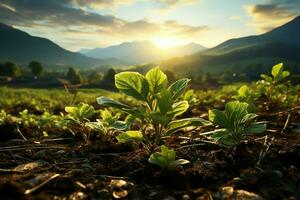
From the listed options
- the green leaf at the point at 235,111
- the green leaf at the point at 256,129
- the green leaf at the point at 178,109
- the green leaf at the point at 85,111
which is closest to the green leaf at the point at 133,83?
the green leaf at the point at 178,109

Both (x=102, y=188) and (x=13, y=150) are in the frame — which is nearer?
(x=102, y=188)

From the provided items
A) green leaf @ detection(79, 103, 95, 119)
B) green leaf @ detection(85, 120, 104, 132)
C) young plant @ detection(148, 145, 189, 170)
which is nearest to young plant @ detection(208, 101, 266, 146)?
young plant @ detection(148, 145, 189, 170)

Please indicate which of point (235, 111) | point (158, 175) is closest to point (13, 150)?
point (158, 175)

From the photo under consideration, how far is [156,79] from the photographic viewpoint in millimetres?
2693

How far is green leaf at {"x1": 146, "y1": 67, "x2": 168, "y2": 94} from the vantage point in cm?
268

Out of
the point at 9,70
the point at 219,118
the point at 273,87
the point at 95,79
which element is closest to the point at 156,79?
the point at 219,118

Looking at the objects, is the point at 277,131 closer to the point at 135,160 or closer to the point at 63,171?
the point at 135,160

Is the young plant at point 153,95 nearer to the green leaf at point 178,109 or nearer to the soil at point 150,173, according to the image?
the green leaf at point 178,109

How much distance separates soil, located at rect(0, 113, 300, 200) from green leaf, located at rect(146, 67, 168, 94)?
1.77 ft

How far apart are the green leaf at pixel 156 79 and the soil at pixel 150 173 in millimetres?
540

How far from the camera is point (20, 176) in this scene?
7.06 feet

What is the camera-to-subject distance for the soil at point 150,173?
200 cm

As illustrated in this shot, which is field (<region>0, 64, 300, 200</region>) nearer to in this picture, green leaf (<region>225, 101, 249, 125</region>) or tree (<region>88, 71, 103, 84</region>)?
green leaf (<region>225, 101, 249, 125</region>)

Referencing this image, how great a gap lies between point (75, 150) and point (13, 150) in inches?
23.2
